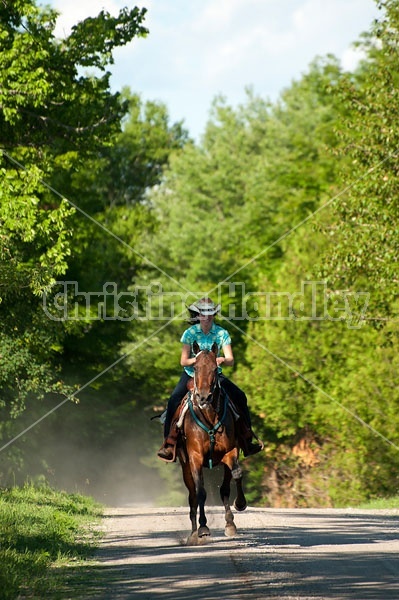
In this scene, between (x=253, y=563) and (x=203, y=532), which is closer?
(x=253, y=563)

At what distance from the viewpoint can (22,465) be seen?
138 ft

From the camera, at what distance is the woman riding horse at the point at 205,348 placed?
569 inches

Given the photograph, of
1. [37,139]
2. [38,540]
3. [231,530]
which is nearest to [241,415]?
[231,530]

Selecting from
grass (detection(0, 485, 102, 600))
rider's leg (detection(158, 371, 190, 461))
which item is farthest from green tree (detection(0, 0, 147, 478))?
rider's leg (detection(158, 371, 190, 461))

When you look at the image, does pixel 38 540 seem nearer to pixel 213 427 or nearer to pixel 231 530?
pixel 231 530

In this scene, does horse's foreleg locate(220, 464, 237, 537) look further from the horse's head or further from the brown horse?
the horse's head

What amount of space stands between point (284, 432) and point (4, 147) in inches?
1199

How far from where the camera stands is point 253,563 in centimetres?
1201

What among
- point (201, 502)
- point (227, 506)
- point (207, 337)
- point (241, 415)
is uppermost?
point (207, 337)

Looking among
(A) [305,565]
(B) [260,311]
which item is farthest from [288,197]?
(A) [305,565]

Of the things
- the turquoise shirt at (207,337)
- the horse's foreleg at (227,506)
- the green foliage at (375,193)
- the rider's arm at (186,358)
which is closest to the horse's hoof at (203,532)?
the horse's foreleg at (227,506)

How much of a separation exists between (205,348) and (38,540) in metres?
3.37

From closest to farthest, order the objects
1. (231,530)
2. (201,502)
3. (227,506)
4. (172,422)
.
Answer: (201,502) < (227,506) < (231,530) < (172,422)

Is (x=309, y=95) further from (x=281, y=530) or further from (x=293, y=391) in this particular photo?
(x=281, y=530)
